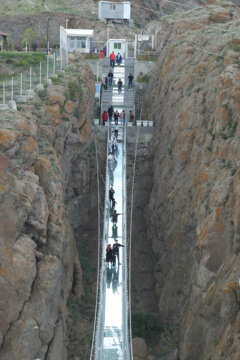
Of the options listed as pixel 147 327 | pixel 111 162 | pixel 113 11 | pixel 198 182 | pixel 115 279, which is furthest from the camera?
pixel 113 11

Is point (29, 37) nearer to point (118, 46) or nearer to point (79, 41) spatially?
point (79, 41)

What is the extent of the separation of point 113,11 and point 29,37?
956cm

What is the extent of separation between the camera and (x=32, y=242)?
32.6 metres

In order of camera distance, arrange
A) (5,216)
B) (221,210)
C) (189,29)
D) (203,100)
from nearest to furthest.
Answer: (5,216) < (221,210) < (203,100) < (189,29)

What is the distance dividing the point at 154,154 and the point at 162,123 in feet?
7.47

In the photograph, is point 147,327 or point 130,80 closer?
point 147,327

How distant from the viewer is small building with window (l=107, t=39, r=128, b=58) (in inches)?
2462

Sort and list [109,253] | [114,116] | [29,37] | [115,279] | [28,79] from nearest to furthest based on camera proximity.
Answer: [109,253] → [115,279] → [28,79] → [114,116] → [29,37]

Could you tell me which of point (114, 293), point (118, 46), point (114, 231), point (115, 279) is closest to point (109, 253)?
point (115, 279)

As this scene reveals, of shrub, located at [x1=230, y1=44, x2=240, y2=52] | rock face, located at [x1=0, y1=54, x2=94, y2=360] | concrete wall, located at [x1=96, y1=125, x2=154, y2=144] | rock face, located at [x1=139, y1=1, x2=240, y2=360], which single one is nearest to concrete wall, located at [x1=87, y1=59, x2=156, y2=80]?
rock face, located at [x1=139, y1=1, x2=240, y2=360]

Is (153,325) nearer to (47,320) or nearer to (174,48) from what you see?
(47,320)

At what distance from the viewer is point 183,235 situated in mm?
42188

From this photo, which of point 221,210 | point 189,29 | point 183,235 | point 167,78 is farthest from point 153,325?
point 189,29

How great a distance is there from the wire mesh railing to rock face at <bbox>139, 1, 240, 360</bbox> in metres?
7.89
